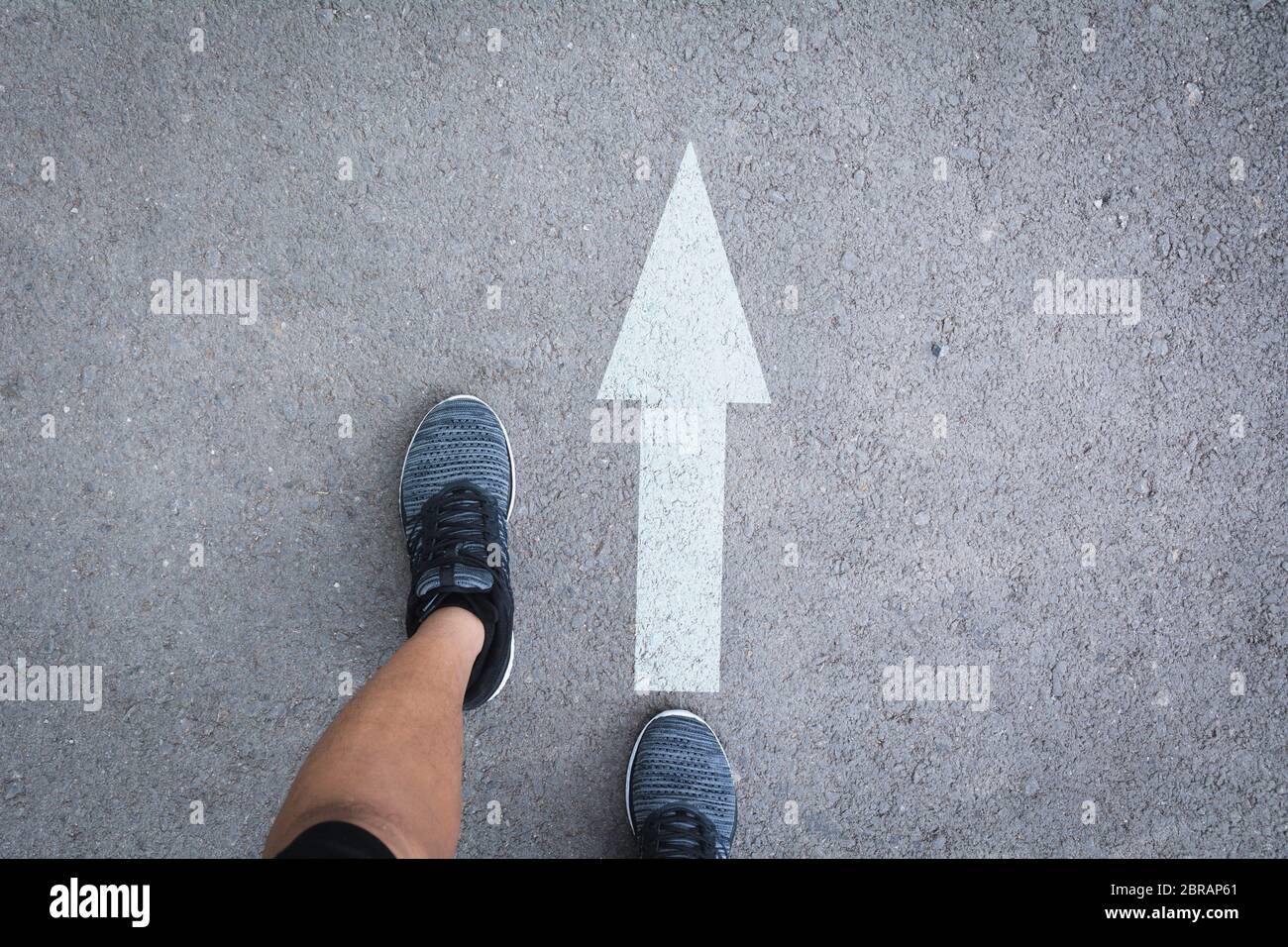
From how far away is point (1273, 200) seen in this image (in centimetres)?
284

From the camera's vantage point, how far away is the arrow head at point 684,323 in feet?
9.14

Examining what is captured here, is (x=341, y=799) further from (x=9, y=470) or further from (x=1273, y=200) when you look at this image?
(x=1273, y=200)

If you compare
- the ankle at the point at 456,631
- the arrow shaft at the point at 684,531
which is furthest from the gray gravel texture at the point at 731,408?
the ankle at the point at 456,631

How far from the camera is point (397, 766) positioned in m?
1.88

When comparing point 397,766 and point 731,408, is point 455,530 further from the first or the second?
point 731,408

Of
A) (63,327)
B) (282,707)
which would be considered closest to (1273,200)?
(282,707)

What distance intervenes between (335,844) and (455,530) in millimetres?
1186

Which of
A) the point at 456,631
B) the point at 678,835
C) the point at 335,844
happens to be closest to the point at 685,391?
the point at 456,631

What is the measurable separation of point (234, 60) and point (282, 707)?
7.40ft

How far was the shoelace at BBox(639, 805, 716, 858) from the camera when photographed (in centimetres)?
267

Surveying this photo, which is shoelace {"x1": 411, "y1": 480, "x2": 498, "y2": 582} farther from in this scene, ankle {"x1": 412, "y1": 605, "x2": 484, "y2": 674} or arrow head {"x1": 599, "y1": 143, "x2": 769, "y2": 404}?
arrow head {"x1": 599, "y1": 143, "x2": 769, "y2": 404}

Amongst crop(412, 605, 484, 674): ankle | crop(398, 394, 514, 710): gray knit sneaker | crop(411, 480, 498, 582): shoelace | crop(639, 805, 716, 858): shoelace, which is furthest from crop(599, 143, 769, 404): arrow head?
crop(639, 805, 716, 858): shoelace

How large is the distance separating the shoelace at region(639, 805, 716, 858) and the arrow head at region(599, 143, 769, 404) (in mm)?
1428

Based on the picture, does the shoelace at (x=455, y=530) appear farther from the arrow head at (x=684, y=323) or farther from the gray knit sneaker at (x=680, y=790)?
the gray knit sneaker at (x=680, y=790)
